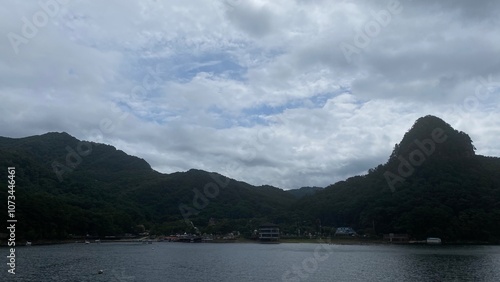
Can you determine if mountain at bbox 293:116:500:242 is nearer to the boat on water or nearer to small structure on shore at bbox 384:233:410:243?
small structure on shore at bbox 384:233:410:243

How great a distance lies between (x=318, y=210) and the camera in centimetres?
15112

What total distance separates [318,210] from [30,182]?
286 ft

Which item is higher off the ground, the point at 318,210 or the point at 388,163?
the point at 388,163

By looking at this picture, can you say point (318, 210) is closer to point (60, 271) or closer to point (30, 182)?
point (30, 182)

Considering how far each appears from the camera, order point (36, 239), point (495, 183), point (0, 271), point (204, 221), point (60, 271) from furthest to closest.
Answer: point (204, 221)
point (495, 183)
point (36, 239)
point (60, 271)
point (0, 271)

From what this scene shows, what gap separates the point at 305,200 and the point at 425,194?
188 feet

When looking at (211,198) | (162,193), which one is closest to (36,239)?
(162,193)

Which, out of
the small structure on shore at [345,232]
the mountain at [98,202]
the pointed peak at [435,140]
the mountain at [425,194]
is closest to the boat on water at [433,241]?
the mountain at [425,194]

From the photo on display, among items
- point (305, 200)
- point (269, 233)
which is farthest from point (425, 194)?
point (305, 200)

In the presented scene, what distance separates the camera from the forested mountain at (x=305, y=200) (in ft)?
349

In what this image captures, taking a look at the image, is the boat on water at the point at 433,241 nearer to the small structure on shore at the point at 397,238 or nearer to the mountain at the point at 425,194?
the mountain at the point at 425,194

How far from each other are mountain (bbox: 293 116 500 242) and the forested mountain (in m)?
0.25

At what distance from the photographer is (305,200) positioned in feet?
563

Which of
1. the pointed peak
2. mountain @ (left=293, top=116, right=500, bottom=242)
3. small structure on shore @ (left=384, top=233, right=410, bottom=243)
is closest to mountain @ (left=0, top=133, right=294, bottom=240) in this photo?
mountain @ (left=293, top=116, right=500, bottom=242)
